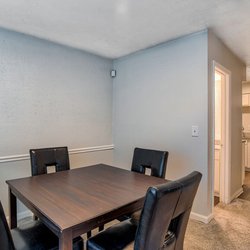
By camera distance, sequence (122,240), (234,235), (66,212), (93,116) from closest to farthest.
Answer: (66,212)
(122,240)
(234,235)
(93,116)

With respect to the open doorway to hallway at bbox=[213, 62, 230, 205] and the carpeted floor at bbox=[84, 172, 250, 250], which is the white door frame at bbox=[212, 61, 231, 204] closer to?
the open doorway to hallway at bbox=[213, 62, 230, 205]

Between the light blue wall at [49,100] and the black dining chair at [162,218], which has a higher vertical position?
the light blue wall at [49,100]

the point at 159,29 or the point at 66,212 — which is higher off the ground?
the point at 159,29

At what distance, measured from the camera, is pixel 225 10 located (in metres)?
2.05

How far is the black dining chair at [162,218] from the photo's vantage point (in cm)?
97

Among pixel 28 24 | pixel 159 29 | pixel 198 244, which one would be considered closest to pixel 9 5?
pixel 28 24

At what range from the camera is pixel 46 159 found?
88.0 inches

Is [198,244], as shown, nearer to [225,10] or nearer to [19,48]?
[225,10]

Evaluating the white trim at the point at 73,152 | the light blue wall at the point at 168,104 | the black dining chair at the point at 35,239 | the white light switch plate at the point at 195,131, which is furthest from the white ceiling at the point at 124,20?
the black dining chair at the point at 35,239

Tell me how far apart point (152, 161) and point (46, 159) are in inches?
45.0

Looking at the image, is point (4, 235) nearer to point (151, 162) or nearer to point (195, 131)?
point (151, 162)

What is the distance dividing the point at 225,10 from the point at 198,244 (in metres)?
2.37

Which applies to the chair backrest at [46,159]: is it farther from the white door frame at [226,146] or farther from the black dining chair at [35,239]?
the white door frame at [226,146]

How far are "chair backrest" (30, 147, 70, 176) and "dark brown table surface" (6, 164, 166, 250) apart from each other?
255mm
